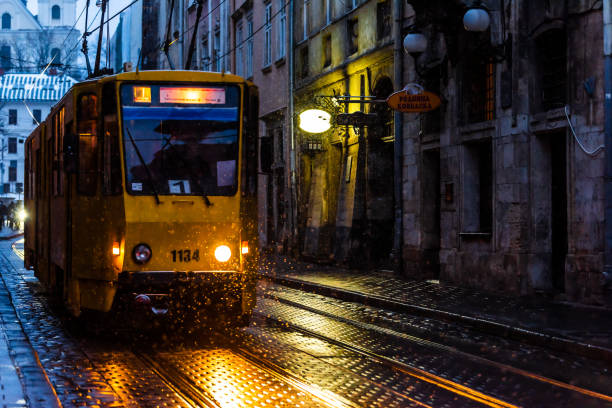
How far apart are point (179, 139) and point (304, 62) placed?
18.9 meters

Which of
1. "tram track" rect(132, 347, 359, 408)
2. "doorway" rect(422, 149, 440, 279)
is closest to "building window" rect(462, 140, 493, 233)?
"doorway" rect(422, 149, 440, 279)

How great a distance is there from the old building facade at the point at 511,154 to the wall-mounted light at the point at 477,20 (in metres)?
0.60

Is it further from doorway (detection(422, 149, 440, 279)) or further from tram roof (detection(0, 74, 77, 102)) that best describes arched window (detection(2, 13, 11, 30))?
doorway (detection(422, 149, 440, 279))

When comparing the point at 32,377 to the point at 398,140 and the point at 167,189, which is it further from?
the point at 398,140

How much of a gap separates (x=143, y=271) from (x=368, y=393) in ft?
11.5

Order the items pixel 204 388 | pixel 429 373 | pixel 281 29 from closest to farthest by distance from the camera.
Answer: pixel 204 388
pixel 429 373
pixel 281 29

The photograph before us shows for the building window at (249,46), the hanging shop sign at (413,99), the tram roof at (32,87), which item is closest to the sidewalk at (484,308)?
the hanging shop sign at (413,99)

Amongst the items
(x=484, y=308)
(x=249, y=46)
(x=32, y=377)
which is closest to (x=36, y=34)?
(x=249, y=46)

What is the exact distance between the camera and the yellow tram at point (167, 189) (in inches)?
415

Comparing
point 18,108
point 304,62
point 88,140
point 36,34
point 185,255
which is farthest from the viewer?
point 36,34

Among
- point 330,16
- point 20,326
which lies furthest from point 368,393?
point 330,16

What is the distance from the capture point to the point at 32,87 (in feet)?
317

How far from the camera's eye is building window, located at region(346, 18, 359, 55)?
2494cm

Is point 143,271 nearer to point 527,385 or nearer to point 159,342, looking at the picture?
point 159,342
